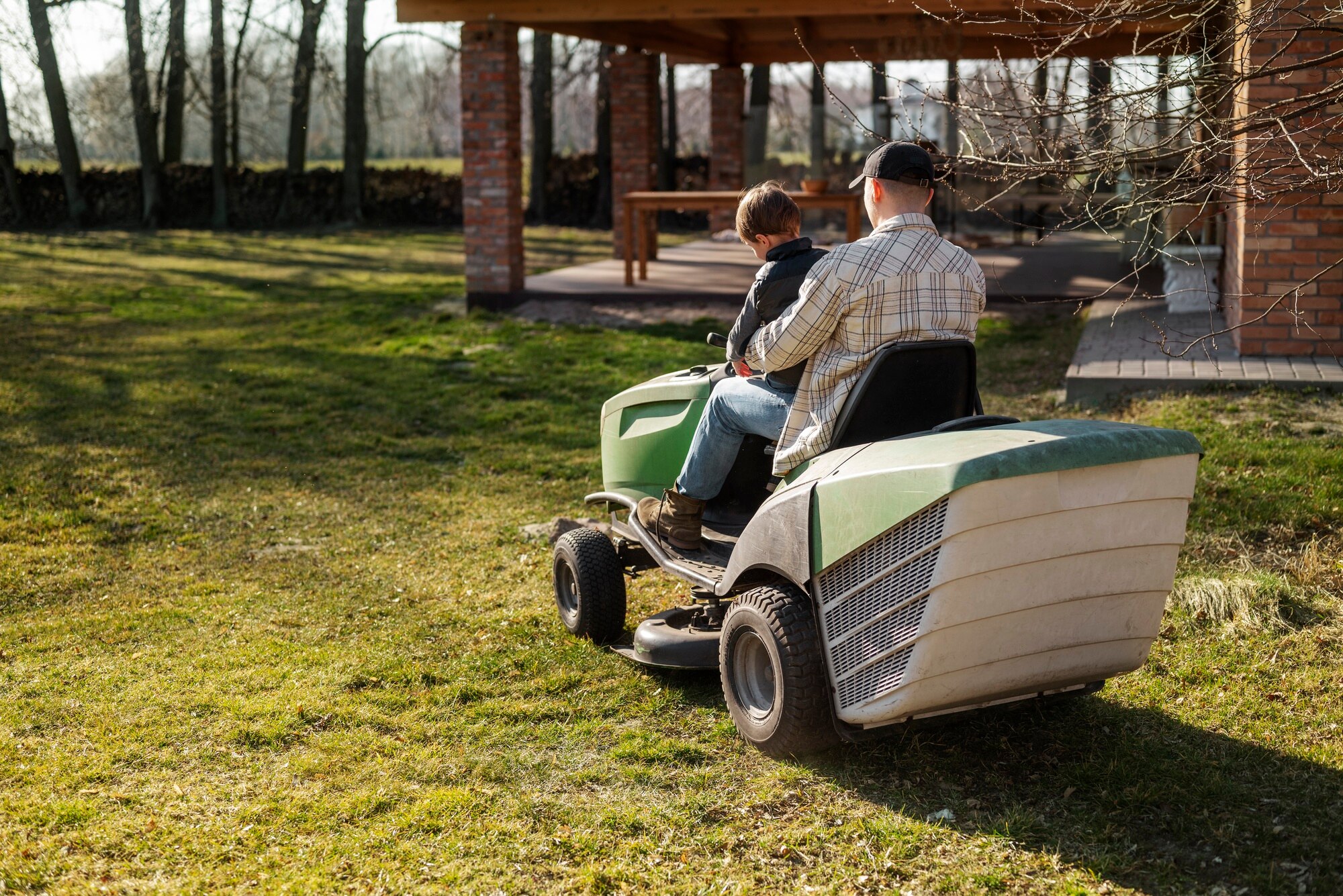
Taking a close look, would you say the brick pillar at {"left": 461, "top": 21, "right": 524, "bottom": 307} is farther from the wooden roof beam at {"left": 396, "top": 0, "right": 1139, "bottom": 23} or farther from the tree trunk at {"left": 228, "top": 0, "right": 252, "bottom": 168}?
the tree trunk at {"left": 228, "top": 0, "right": 252, "bottom": 168}

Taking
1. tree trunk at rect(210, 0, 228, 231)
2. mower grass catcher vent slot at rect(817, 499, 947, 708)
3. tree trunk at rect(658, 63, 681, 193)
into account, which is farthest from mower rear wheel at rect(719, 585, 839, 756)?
tree trunk at rect(210, 0, 228, 231)

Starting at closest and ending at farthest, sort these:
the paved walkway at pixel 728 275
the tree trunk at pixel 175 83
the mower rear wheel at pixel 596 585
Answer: the mower rear wheel at pixel 596 585, the paved walkway at pixel 728 275, the tree trunk at pixel 175 83

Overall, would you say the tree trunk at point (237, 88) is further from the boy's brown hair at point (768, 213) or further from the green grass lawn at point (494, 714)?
the boy's brown hair at point (768, 213)

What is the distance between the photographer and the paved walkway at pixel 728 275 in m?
12.0

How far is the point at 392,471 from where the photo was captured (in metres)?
7.07

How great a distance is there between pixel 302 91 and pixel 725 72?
10.7 meters

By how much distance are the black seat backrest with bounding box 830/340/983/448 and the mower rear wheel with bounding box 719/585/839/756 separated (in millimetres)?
457

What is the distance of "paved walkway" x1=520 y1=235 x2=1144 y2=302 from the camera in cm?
1197

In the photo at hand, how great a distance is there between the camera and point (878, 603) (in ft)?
9.77

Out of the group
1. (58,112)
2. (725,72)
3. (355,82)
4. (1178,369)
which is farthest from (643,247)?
(58,112)

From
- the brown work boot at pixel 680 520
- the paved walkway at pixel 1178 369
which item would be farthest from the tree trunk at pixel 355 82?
the brown work boot at pixel 680 520

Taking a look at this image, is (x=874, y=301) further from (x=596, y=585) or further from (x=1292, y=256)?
(x=1292, y=256)

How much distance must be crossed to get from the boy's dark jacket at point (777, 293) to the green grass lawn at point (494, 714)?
1.08 metres

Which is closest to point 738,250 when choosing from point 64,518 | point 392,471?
point 392,471
